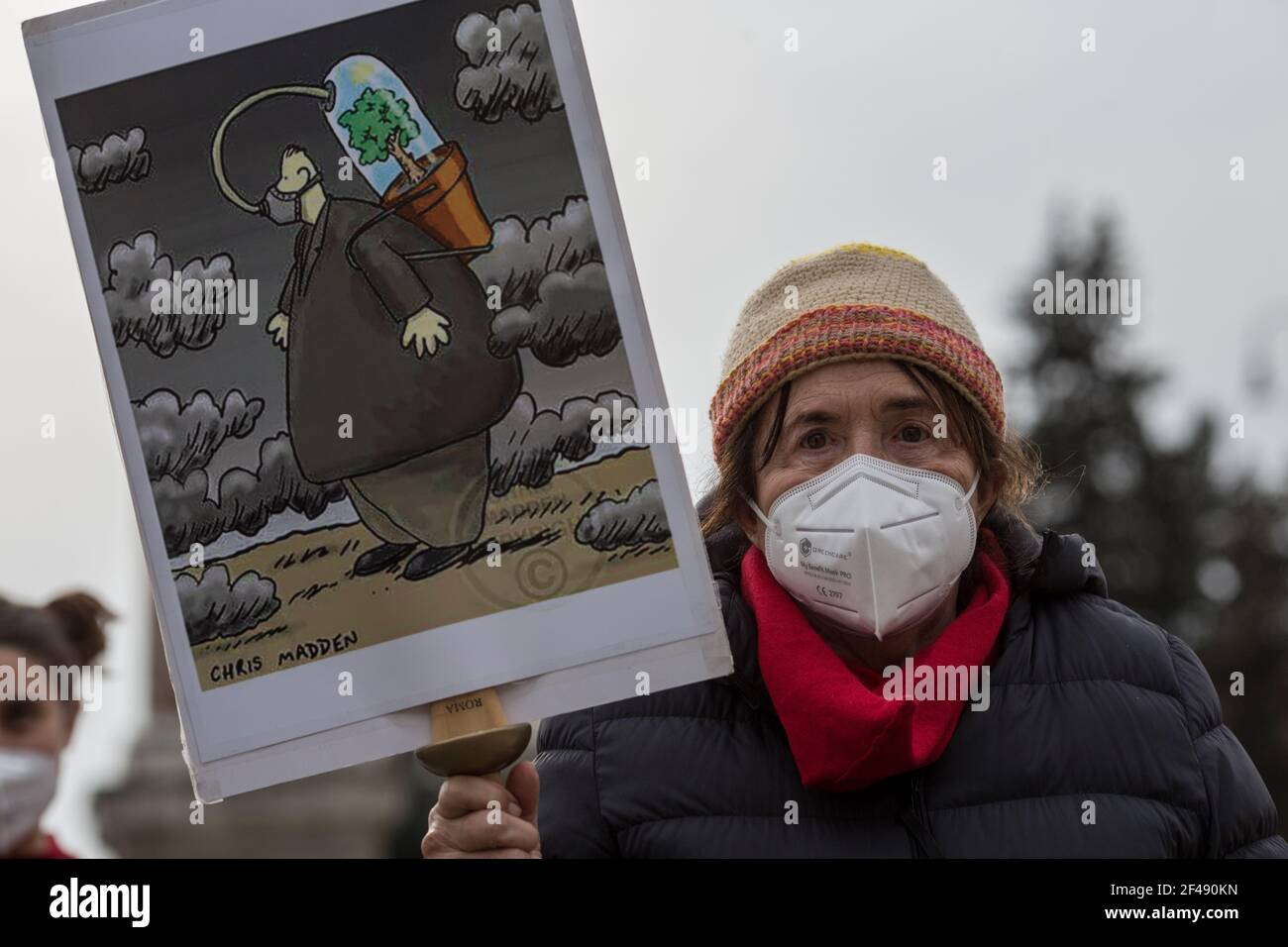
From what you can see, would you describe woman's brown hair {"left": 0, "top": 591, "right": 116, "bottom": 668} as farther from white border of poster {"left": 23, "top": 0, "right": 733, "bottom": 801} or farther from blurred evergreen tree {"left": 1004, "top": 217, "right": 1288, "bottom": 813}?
blurred evergreen tree {"left": 1004, "top": 217, "right": 1288, "bottom": 813}

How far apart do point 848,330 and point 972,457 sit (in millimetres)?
420

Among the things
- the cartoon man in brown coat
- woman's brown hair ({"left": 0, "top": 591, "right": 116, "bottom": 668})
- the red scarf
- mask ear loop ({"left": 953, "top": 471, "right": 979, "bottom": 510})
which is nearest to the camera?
the cartoon man in brown coat

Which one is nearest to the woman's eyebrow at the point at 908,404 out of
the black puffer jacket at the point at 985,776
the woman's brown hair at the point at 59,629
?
the black puffer jacket at the point at 985,776

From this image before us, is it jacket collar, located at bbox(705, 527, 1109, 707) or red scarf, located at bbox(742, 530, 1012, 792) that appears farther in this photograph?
jacket collar, located at bbox(705, 527, 1109, 707)

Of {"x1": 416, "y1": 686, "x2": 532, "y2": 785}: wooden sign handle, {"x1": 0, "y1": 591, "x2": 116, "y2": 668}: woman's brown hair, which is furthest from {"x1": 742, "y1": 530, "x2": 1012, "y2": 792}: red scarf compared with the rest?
{"x1": 0, "y1": 591, "x2": 116, "y2": 668}: woman's brown hair

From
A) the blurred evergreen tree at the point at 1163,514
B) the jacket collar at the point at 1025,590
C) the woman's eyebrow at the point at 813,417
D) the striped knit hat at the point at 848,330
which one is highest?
the striped knit hat at the point at 848,330

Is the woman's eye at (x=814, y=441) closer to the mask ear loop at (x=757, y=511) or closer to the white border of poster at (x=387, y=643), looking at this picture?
the mask ear loop at (x=757, y=511)

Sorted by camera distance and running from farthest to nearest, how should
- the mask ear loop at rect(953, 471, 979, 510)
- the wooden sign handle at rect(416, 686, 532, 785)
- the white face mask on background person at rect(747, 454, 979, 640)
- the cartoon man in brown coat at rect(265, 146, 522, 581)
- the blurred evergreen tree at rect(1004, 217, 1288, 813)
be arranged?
the blurred evergreen tree at rect(1004, 217, 1288, 813), the mask ear loop at rect(953, 471, 979, 510), the white face mask on background person at rect(747, 454, 979, 640), the cartoon man in brown coat at rect(265, 146, 522, 581), the wooden sign handle at rect(416, 686, 532, 785)

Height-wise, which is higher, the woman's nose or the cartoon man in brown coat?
the cartoon man in brown coat

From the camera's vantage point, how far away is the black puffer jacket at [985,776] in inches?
135

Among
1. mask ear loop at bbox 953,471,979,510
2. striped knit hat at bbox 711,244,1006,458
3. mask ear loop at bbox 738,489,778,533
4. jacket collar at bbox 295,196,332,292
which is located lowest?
mask ear loop at bbox 953,471,979,510

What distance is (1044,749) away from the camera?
3508mm

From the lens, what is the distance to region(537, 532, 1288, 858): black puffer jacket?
3.44m

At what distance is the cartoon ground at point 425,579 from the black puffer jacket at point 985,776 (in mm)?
537
